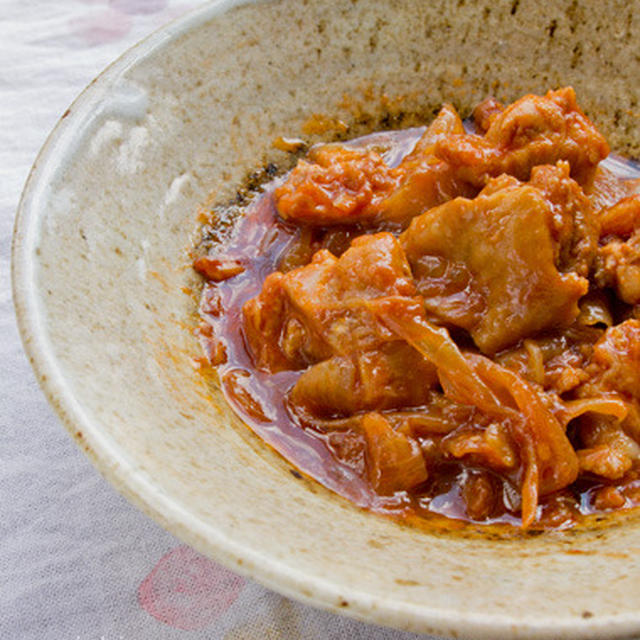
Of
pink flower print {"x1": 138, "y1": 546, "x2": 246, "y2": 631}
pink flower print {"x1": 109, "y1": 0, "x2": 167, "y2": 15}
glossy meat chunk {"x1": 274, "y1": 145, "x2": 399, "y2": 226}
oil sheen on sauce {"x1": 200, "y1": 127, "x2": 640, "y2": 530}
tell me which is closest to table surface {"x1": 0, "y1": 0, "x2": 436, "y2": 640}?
pink flower print {"x1": 138, "y1": 546, "x2": 246, "y2": 631}

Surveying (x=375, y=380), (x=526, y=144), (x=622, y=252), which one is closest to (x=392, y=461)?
(x=375, y=380)

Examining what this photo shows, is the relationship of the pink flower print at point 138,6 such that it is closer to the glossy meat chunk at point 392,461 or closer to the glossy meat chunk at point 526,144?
the glossy meat chunk at point 526,144

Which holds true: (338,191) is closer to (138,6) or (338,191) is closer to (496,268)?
(496,268)

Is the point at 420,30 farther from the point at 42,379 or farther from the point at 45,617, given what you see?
the point at 45,617

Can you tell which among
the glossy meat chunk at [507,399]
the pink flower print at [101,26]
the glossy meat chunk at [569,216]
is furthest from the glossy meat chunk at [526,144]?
the pink flower print at [101,26]

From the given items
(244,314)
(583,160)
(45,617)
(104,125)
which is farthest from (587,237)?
(45,617)

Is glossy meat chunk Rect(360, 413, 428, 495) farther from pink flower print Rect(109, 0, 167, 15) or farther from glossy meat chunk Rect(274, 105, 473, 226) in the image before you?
pink flower print Rect(109, 0, 167, 15)
